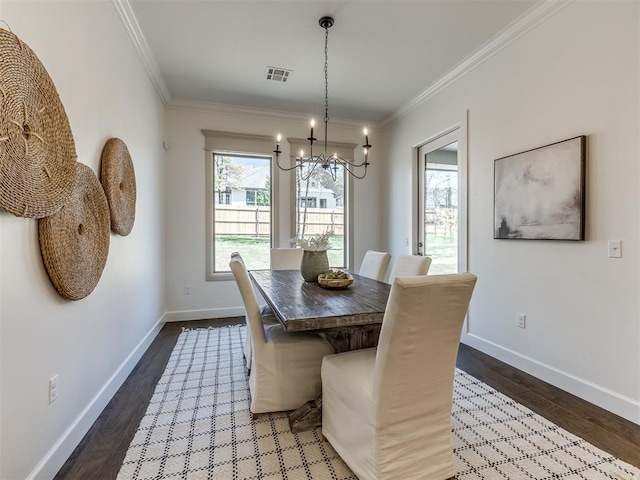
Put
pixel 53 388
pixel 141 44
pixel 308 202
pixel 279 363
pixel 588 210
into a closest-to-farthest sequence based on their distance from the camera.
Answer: pixel 53 388 → pixel 279 363 → pixel 588 210 → pixel 141 44 → pixel 308 202

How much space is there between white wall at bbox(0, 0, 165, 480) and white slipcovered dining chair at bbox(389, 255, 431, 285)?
2.10 meters

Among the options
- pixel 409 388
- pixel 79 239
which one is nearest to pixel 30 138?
pixel 79 239

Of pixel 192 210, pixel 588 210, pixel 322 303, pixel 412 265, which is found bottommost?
pixel 322 303

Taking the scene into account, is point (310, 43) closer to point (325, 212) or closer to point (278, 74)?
point (278, 74)

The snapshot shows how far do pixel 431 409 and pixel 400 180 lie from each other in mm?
3401

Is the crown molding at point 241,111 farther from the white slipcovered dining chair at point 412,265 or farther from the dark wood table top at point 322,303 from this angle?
the white slipcovered dining chair at point 412,265

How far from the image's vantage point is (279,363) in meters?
1.87

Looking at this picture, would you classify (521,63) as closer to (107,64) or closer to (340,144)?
(340,144)

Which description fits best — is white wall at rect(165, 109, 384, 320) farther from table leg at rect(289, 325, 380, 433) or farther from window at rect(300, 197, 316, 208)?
table leg at rect(289, 325, 380, 433)

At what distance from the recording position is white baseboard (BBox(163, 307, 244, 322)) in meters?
3.97


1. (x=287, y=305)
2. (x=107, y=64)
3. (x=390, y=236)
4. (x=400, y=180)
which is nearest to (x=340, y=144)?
(x=400, y=180)

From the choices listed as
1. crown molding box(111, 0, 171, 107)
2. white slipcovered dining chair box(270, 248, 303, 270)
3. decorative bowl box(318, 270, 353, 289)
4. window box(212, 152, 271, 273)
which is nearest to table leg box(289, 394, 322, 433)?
decorative bowl box(318, 270, 353, 289)

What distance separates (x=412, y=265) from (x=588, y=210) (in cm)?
120

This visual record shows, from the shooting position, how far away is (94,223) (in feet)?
A: 6.12
